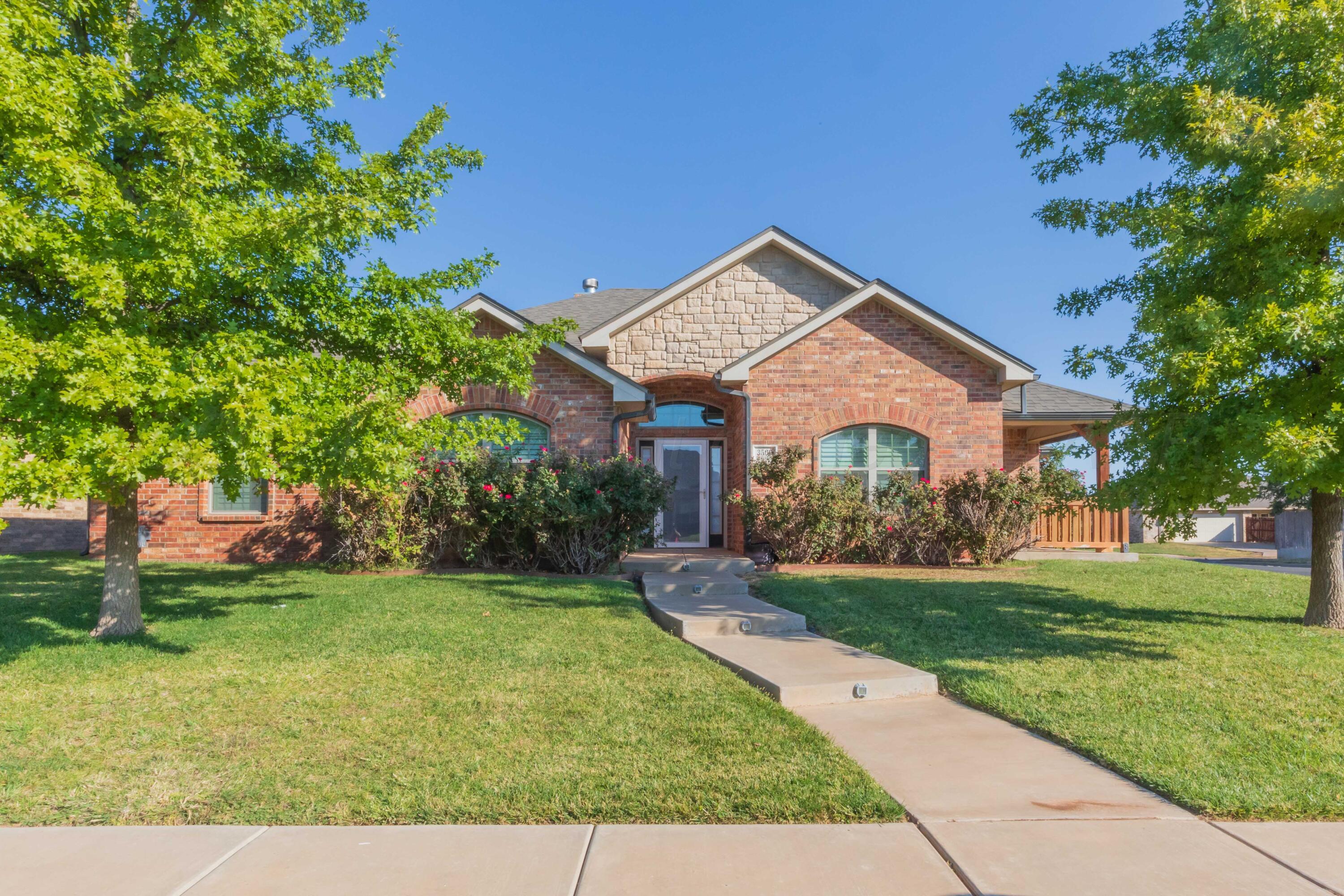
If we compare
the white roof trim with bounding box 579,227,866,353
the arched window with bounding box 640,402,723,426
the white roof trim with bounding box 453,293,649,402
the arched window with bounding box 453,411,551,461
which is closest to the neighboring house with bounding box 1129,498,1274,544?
the white roof trim with bounding box 579,227,866,353

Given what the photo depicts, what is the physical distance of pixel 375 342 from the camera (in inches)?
276

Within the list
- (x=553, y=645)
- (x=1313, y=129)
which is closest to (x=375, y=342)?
(x=553, y=645)

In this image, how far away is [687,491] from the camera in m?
15.3

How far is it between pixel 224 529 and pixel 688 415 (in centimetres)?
876

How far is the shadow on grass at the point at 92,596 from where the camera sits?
6711 millimetres

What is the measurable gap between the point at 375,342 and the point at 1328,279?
8.35 meters

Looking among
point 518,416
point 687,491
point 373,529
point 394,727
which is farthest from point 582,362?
point 394,727

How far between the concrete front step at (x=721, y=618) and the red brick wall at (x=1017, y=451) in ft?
37.1

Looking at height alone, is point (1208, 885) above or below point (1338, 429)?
below

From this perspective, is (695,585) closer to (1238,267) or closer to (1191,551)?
(1238,267)

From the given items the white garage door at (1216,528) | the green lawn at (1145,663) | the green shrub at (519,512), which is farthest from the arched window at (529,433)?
the white garage door at (1216,528)

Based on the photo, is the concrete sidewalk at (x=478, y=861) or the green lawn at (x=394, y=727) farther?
the green lawn at (x=394, y=727)

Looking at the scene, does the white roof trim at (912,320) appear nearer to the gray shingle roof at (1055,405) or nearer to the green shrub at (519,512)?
the gray shingle roof at (1055,405)

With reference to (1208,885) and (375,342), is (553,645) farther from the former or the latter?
(1208,885)
